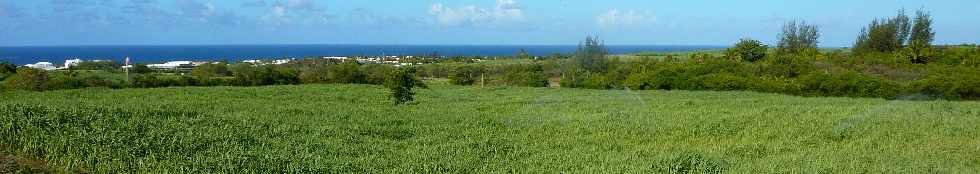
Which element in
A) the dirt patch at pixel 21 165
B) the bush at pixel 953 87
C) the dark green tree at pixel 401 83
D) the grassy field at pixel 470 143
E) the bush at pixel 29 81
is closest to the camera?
the dirt patch at pixel 21 165

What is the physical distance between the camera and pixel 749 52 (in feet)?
214

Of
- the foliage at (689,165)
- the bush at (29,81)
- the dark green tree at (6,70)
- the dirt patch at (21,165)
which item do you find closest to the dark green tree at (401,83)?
the foliage at (689,165)

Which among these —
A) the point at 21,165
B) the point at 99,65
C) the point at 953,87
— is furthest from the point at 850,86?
the point at 99,65

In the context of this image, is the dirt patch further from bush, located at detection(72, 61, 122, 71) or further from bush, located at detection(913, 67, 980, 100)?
bush, located at detection(72, 61, 122, 71)

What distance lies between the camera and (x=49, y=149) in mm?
8094

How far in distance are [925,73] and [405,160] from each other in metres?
49.7

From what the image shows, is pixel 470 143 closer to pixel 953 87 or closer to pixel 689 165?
pixel 689 165

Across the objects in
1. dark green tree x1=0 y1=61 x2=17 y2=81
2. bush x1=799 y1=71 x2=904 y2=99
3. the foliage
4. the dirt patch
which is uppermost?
the dirt patch

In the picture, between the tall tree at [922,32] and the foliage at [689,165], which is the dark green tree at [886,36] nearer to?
the tall tree at [922,32]

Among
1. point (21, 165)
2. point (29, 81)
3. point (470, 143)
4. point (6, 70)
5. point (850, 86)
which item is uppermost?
point (21, 165)

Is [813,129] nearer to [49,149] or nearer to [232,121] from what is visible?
[232,121]

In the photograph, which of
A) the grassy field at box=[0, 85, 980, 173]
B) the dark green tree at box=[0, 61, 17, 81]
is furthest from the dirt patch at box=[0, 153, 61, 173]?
the dark green tree at box=[0, 61, 17, 81]

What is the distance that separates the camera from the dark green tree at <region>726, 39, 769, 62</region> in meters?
65.2

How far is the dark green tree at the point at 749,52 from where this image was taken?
65.2 m
